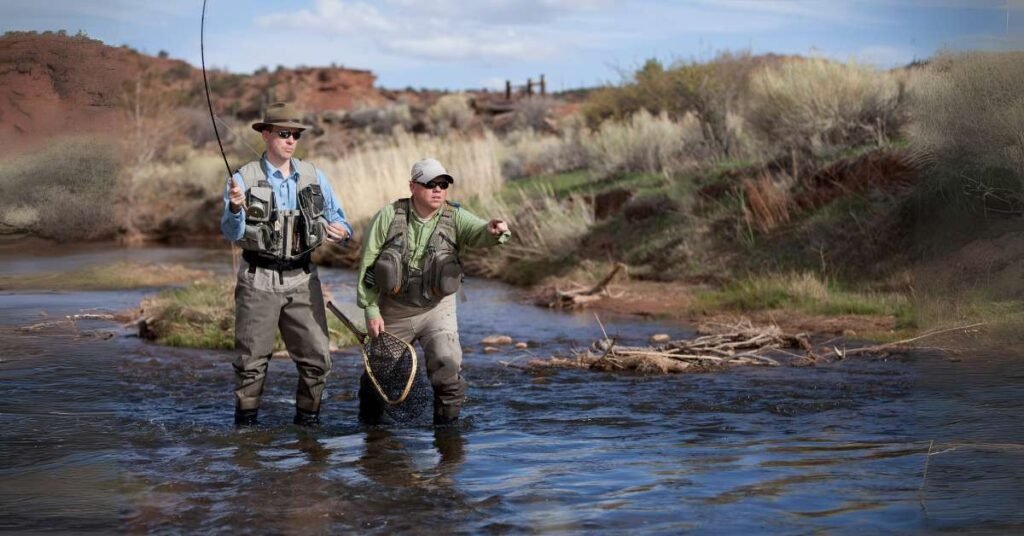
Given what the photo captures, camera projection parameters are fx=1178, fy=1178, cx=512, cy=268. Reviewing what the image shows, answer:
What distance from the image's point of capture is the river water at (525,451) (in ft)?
18.9

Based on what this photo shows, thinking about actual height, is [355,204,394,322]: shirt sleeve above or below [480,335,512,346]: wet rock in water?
above

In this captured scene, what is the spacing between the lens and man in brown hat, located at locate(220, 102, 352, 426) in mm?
7113

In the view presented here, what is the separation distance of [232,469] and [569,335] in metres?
6.18

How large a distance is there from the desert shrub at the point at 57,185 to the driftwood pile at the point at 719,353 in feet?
13.0

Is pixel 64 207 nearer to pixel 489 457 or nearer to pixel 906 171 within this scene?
pixel 489 457

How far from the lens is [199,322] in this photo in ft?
40.4

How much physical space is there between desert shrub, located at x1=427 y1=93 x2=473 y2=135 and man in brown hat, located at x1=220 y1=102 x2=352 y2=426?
38979 millimetres

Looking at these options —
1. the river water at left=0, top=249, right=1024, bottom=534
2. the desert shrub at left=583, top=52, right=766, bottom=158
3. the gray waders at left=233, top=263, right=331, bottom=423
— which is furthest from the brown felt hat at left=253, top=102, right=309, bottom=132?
the desert shrub at left=583, top=52, right=766, bottom=158

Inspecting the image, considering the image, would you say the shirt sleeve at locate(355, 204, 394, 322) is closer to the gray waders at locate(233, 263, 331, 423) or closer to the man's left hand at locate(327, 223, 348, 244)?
the man's left hand at locate(327, 223, 348, 244)

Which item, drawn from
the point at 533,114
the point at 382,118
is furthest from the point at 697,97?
the point at 382,118

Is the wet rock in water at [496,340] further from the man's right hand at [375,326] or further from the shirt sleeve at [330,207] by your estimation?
the man's right hand at [375,326]

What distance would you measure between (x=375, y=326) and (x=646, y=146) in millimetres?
15174

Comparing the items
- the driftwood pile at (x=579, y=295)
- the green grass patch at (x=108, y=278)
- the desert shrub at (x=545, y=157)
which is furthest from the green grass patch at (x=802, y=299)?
the desert shrub at (x=545, y=157)

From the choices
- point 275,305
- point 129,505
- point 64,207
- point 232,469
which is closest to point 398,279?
point 275,305
